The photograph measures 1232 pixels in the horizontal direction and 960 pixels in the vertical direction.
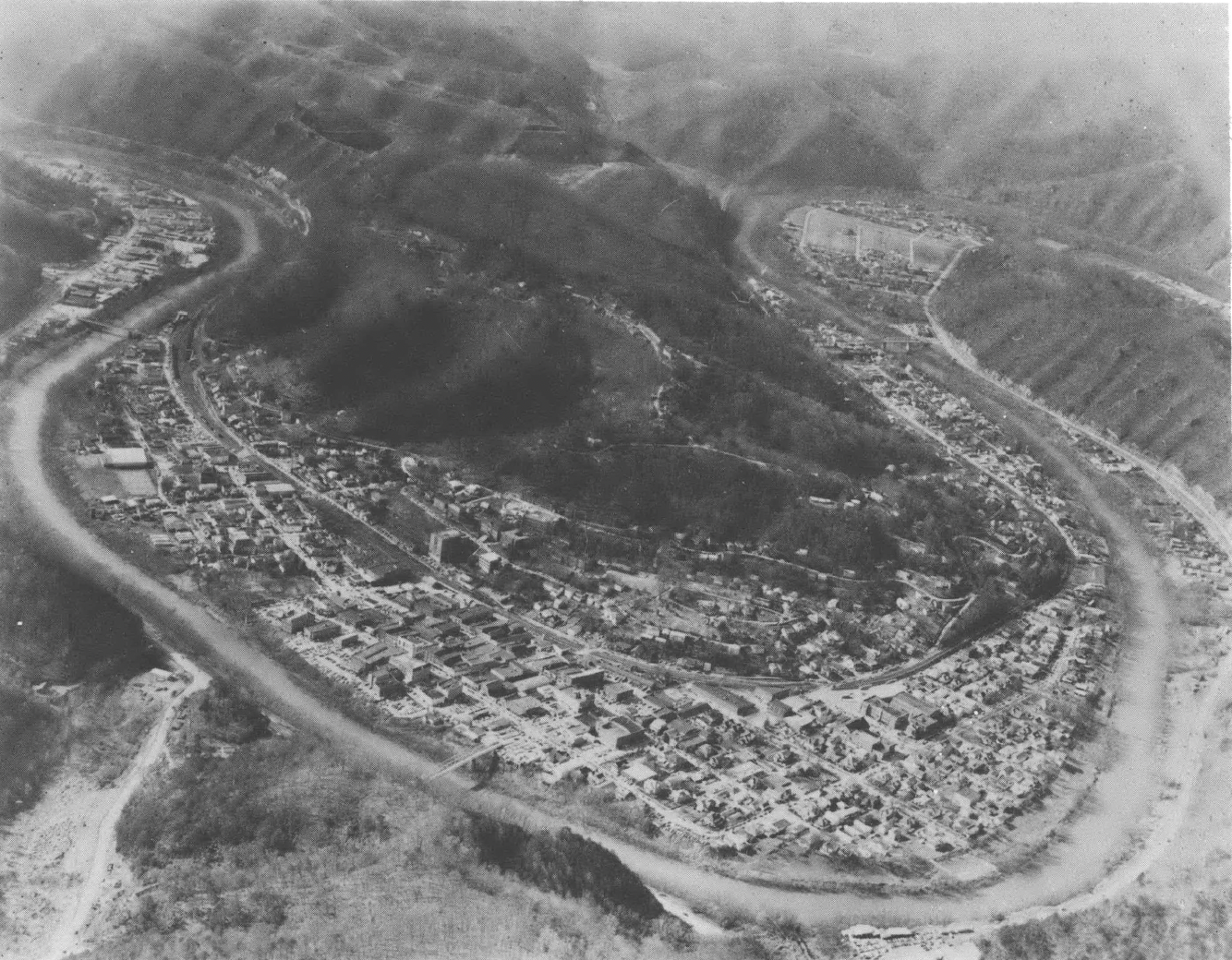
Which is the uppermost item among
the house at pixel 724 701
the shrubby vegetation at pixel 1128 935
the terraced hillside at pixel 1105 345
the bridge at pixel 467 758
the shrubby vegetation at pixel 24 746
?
the terraced hillside at pixel 1105 345

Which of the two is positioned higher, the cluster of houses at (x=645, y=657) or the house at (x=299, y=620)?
the cluster of houses at (x=645, y=657)

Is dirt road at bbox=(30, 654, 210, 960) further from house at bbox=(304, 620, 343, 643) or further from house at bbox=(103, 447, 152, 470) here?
house at bbox=(103, 447, 152, 470)

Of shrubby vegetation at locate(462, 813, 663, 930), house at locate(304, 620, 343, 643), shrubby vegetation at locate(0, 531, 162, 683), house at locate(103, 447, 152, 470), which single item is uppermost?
shrubby vegetation at locate(462, 813, 663, 930)

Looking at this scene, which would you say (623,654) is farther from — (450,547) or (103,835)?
(103,835)

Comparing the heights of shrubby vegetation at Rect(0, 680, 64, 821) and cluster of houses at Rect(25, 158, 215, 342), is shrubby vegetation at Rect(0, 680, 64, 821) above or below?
below

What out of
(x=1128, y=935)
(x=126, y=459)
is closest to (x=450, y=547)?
(x=126, y=459)

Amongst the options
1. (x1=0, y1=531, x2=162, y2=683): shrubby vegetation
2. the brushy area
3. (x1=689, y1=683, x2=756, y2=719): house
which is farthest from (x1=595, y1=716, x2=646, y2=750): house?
(x1=0, y1=531, x2=162, y2=683): shrubby vegetation

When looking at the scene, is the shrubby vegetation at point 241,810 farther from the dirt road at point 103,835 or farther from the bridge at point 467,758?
the bridge at point 467,758

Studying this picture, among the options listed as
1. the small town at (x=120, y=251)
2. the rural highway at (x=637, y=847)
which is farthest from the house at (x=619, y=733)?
the small town at (x=120, y=251)

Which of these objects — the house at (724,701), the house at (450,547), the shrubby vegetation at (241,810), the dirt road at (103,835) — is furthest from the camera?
the house at (450,547)

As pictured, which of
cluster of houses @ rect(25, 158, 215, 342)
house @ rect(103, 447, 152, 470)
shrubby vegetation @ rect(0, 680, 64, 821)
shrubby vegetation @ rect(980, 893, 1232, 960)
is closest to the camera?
shrubby vegetation @ rect(980, 893, 1232, 960)
